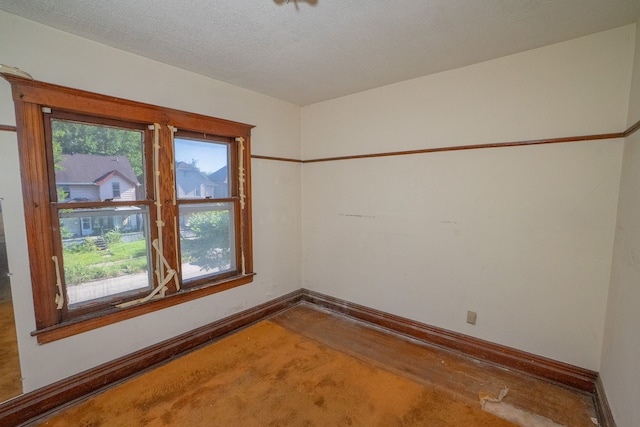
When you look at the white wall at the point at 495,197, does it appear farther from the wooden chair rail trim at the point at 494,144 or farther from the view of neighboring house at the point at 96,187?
the view of neighboring house at the point at 96,187

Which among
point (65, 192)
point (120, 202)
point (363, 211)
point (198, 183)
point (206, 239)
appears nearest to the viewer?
point (65, 192)

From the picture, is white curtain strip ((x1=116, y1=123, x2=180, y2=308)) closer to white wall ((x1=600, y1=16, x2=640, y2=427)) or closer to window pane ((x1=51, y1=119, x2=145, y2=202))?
window pane ((x1=51, y1=119, x2=145, y2=202))

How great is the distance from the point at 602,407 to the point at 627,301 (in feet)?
2.50

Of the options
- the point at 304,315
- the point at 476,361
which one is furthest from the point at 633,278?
the point at 304,315

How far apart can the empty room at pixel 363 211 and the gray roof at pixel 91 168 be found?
0.01m

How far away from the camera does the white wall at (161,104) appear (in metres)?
1.70

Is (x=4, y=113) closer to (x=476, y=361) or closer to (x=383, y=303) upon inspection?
(x=383, y=303)

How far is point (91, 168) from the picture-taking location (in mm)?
2027

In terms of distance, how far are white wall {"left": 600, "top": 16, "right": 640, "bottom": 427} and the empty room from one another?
2 centimetres

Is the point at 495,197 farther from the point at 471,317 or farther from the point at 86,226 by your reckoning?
the point at 86,226

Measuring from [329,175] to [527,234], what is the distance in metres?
2.01

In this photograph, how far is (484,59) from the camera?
2.22 metres

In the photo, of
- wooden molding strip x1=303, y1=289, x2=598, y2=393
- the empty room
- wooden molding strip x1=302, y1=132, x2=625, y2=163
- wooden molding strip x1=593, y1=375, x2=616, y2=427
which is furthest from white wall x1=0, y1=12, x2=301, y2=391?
wooden molding strip x1=593, y1=375, x2=616, y2=427

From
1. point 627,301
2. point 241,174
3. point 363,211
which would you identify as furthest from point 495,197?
point 241,174
